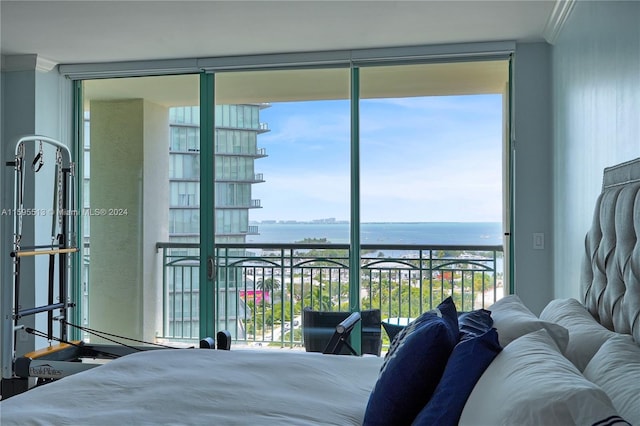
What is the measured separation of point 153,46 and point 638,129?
10.8ft

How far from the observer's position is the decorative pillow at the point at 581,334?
158cm

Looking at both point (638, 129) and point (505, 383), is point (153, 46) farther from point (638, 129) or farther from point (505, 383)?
point (505, 383)

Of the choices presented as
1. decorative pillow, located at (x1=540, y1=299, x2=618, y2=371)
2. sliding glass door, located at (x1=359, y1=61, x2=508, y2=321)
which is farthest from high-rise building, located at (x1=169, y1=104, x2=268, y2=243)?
decorative pillow, located at (x1=540, y1=299, x2=618, y2=371)

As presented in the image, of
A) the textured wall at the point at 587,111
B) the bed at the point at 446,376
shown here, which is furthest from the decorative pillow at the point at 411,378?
the textured wall at the point at 587,111

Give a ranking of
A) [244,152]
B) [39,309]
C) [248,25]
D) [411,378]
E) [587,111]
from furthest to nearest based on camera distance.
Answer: [244,152], [39,309], [248,25], [587,111], [411,378]

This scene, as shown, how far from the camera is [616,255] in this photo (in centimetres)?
181

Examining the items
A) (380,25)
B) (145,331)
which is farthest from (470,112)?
(145,331)

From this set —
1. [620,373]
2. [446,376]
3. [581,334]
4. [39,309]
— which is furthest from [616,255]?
[39,309]

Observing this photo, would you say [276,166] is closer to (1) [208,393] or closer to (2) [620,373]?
(1) [208,393]

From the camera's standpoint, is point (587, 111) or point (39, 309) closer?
point (587, 111)

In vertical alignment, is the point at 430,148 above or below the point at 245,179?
above

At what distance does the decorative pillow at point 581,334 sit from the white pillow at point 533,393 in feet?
0.69

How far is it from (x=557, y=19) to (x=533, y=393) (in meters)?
2.96

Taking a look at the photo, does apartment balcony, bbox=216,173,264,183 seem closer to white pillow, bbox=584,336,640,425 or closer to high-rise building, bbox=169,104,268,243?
high-rise building, bbox=169,104,268,243
